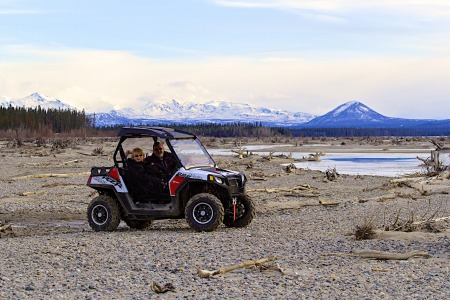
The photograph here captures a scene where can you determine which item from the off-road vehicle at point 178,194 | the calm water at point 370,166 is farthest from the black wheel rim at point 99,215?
the calm water at point 370,166

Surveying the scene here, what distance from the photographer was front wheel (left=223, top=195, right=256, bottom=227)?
1442 cm

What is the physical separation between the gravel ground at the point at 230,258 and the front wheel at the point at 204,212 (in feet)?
0.82

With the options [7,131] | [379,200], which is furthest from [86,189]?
[7,131]

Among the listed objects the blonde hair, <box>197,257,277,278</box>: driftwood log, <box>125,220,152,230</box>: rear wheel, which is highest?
the blonde hair

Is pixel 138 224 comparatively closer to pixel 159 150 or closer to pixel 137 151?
pixel 137 151

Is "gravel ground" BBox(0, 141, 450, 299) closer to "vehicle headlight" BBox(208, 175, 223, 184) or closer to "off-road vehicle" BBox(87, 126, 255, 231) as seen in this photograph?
"off-road vehicle" BBox(87, 126, 255, 231)

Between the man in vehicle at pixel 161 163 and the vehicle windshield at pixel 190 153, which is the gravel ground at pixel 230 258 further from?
the vehicle windshield at pixel 190 153

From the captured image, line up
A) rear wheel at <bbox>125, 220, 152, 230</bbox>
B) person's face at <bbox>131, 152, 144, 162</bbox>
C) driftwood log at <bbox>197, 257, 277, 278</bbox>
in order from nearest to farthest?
driftwood log at <bbox>197, 257, 277, 278</bbox> → person's face at <bbox>131, 152, 144, 162</bbox> → rear wheel at <bbox>125, 220, 152, 230</bbox>

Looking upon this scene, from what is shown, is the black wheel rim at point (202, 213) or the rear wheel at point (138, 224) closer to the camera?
the black wheel rim at point (202, 213)

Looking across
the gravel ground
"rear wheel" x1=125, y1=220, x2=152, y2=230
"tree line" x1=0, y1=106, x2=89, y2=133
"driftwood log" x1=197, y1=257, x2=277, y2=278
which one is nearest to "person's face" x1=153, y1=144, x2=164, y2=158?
the gravel ground

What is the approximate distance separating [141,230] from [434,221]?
573 cm

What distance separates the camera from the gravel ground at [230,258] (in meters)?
8.84

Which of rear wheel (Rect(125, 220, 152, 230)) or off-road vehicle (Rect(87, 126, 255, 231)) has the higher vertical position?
off-road vehicle (Rect(87, 126, 255, 231))

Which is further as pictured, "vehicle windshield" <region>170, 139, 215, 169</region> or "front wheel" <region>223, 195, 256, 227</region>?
"front wheel" <region>223, 195, 256, 227</region>
